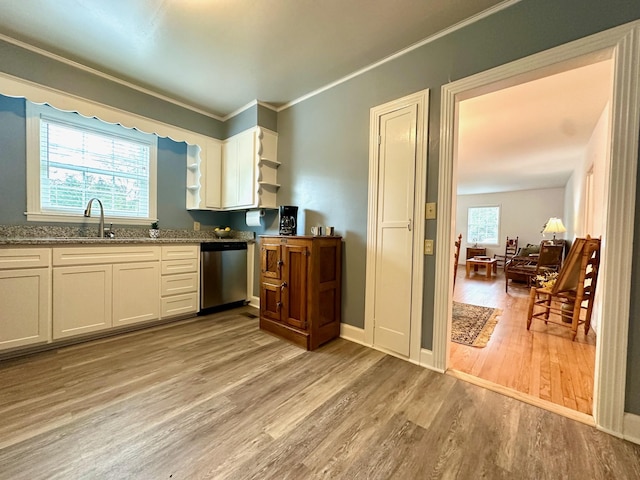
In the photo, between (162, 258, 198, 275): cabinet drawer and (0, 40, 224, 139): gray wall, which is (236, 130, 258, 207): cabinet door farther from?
(162, 258, 198, 275): cabinet drawer

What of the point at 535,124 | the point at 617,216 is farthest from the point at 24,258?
the point at 535,124

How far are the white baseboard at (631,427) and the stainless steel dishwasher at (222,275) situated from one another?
11.1 feet

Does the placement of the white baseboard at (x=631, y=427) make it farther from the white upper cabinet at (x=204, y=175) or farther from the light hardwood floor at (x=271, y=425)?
the white upper cabinet at (x=204, y=175)

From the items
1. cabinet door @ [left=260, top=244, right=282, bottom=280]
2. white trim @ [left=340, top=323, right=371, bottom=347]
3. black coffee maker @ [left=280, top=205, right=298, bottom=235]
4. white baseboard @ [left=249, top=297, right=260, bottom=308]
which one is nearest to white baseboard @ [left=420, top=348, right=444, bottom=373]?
white trim @ [left=340, top=323, right=371, bottom=347]

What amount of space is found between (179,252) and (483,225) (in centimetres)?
926

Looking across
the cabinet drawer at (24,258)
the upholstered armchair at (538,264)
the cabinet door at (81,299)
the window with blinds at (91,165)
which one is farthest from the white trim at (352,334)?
the upholstered armchair at (538,264)

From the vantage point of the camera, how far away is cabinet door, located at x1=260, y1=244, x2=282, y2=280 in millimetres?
2539

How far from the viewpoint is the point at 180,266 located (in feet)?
9.64

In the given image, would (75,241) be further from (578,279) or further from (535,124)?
(535,124)

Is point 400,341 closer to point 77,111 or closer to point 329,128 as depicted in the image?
point 329,128

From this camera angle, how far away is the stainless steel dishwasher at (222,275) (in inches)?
122

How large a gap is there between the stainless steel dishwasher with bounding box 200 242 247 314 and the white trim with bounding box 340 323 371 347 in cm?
157

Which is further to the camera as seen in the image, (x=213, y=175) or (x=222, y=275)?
(x=213, y=175)

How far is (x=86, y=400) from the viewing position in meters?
1.54
